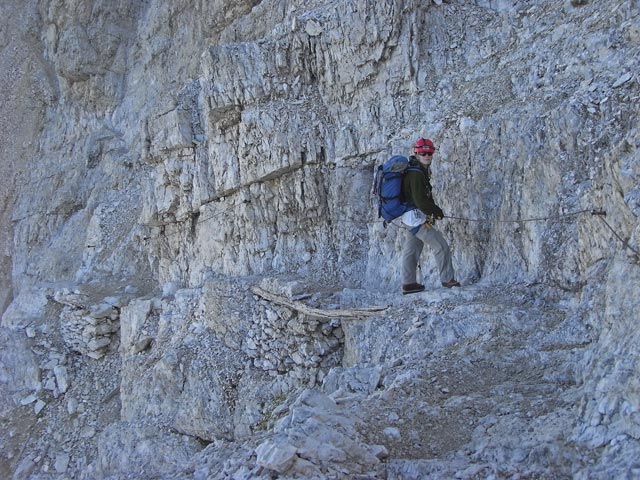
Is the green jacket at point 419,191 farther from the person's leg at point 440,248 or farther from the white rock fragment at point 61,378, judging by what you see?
the white rock fragment at point 61,378

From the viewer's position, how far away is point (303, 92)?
1395 cm

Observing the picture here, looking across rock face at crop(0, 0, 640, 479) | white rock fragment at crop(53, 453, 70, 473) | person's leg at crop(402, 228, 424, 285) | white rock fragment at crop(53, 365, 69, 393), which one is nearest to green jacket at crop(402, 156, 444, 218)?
person's leg at crop(402, 228, 424, 285)

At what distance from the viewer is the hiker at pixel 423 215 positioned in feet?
28.4

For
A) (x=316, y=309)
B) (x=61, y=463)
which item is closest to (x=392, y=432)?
(x=316, y=309)

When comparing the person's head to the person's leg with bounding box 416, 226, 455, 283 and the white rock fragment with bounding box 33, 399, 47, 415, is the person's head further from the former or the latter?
the white rock fragment with bounding box 33, 399, 47, 415

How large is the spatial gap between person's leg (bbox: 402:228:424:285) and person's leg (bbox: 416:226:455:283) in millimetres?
243

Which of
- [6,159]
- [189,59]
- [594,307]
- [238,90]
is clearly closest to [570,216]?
[594,307]

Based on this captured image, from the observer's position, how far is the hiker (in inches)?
341

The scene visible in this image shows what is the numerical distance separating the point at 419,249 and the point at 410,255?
161mm

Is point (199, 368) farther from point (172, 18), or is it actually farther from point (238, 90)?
point (172, 18)

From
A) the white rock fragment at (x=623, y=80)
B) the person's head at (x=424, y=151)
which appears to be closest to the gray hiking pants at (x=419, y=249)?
the person's head at (x=424, y=151)

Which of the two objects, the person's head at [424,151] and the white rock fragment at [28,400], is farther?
the white rock fragment at [28,400]

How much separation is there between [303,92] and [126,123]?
12.7 m

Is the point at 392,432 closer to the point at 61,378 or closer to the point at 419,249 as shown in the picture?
the point at 419,249
